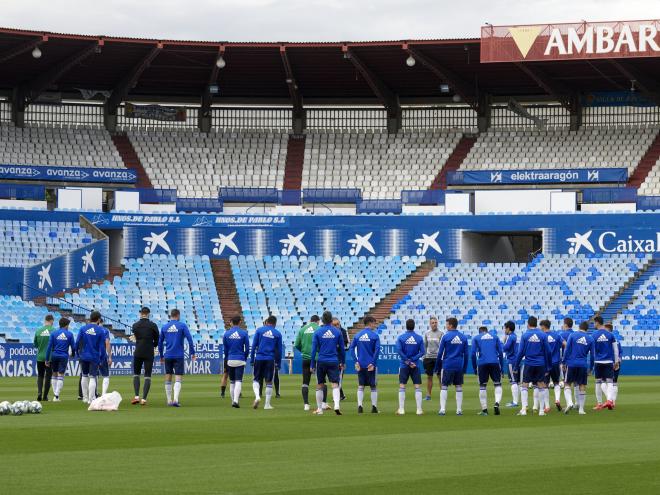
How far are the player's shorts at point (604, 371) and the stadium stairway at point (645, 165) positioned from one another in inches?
1355

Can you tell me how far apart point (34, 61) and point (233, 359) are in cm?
3817

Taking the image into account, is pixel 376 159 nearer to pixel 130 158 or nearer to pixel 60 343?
pixel 130 158

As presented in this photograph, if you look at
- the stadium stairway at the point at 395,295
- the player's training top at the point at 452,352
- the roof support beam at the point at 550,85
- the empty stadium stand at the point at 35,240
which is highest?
the roof support beam at the point at 550,85

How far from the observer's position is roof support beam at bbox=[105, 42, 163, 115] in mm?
59316

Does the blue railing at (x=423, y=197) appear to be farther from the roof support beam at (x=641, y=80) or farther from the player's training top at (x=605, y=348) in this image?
the player's training top at (x=605, y=348)

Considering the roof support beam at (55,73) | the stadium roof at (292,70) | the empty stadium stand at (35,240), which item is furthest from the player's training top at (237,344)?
the roof support beam at (55,73)

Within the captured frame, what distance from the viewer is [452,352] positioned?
24.3 meters

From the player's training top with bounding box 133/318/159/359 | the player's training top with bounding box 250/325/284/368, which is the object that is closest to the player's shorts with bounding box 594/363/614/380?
the player's training top with bounding box 250/325/284/368

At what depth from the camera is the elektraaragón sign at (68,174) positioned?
197 ft

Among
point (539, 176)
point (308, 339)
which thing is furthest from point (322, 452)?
point (539, 176)

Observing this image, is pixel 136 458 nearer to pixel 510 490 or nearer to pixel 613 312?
pixel 510 490

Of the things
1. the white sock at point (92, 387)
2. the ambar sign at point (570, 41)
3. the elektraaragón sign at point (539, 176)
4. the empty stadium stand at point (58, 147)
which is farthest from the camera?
the empty stadium stand at point (58, 147)

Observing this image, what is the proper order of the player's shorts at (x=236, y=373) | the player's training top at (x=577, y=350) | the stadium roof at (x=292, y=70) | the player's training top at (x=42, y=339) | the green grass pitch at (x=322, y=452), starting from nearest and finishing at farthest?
the green grass pitch at (x=322, y=452)
the player's training top at (x=577, y=350)
the player's shorts at (x=236, y=373)
the player's training top at (x=42, y=339)
the stadium roof at (x=292, y=70)

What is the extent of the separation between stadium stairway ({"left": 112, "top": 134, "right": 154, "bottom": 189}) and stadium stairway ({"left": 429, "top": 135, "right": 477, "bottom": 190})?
14.1 metres
